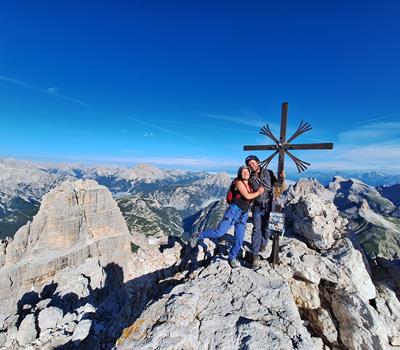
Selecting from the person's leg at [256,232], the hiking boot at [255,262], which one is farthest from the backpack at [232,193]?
the hiking boot at [255,262]

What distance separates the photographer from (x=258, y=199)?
12312mm

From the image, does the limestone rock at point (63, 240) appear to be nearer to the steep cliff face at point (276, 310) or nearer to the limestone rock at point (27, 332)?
the limestone rock at point (27, 332)

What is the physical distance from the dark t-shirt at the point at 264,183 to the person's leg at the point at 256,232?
1.21 ft

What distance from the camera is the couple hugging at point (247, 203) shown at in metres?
11.2

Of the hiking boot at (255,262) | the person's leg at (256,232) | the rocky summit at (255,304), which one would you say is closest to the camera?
the rocky summit at (255,304)

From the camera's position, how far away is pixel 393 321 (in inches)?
497

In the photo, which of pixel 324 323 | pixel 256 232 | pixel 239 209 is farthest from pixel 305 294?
pixel 239 209

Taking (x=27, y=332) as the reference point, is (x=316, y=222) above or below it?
above

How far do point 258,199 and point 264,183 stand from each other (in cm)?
84

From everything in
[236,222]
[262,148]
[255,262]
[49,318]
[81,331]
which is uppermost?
[262,148]

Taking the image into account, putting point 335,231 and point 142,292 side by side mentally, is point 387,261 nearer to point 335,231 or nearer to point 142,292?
point 335,231

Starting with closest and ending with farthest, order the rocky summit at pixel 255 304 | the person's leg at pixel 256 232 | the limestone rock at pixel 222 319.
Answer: the limestone rock at pixel 222 319
the rocky summit at pixel 255 304
the person's leg at pixel 256 232

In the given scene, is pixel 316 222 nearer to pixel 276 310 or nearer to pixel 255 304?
pixel 276 310

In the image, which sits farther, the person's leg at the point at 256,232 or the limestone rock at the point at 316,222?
the limestone rock at the point at 316,222
